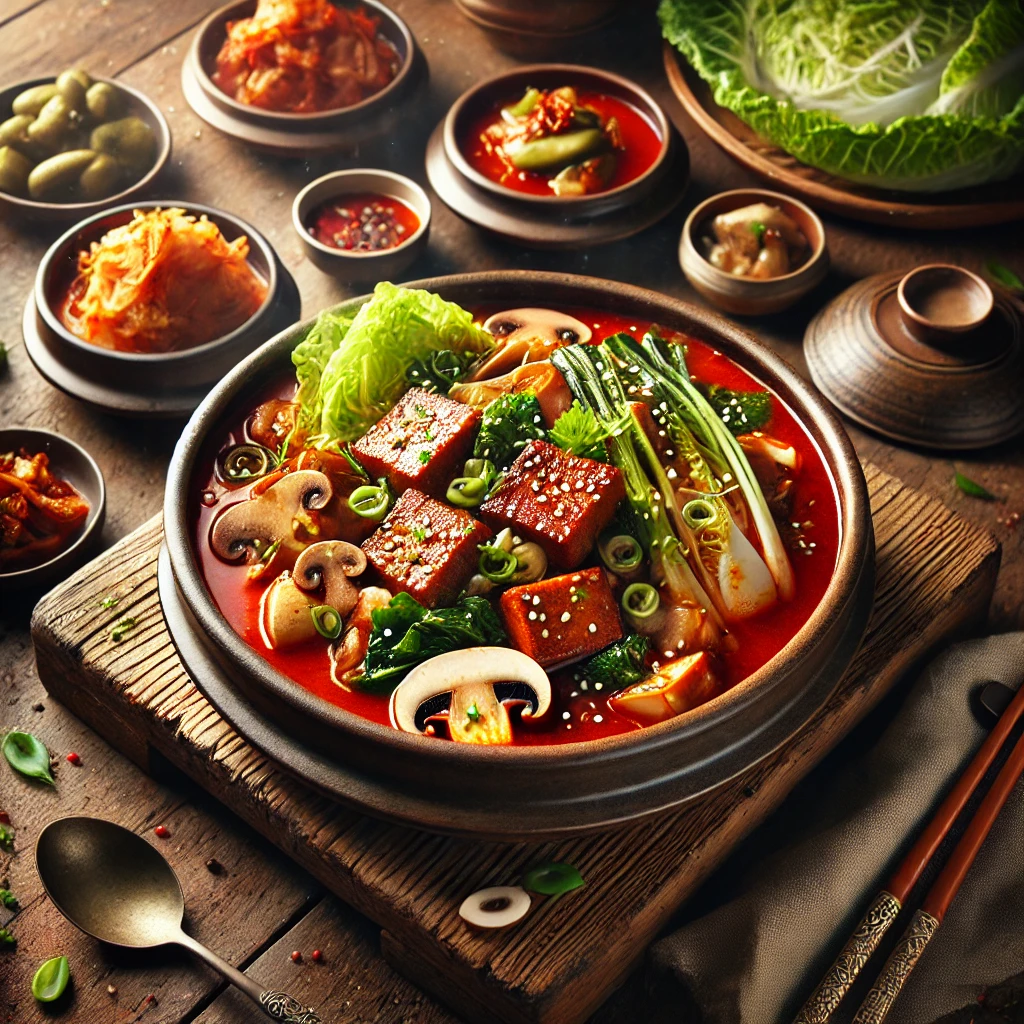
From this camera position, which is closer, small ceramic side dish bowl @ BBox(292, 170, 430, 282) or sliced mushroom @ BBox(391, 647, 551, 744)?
sliced mushroom @ BBox(391, 647, 551, 744)

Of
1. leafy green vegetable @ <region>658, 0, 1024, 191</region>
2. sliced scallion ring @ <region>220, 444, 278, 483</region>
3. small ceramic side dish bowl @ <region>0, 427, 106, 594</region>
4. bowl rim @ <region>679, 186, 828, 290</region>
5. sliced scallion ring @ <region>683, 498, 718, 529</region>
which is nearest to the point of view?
sliced scallion ring @ <region>683, 498, 718, 529</region>

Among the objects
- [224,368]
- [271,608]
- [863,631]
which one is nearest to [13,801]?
[271,608]

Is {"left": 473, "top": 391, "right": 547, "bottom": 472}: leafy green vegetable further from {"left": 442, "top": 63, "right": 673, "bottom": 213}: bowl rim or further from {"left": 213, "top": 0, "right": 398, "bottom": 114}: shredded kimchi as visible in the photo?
{"left": 213, "top": 0, "right": 398, "bottom": 114}: shredded kimchi

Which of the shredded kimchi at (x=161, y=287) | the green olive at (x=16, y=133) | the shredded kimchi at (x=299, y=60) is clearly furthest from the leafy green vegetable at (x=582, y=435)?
the green olive at (x=16, y=133)

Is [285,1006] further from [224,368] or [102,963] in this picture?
[224,368]

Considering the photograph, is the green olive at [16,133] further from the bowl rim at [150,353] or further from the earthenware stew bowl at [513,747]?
the earthenware stew bowl at [513,747]

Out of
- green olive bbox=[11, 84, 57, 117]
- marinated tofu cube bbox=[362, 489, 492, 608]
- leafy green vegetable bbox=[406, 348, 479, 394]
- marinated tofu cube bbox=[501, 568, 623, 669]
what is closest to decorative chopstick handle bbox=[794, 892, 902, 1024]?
marinated tofu cube bbox=[501, 568, 623, 669]
